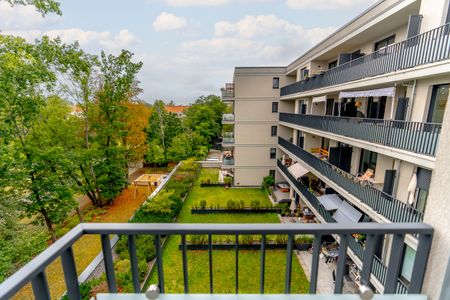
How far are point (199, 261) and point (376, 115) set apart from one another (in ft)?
30.2

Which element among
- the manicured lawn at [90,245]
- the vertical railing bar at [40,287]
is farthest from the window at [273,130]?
the vertical railing bar at [40,287]

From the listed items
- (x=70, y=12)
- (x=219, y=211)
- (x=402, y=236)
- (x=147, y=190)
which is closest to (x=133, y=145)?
(x=147, y=190)

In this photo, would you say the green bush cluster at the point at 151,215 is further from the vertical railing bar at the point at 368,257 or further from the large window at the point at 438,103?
the large window at the point at 438,103

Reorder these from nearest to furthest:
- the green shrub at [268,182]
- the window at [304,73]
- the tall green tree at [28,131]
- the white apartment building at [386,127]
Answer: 1. the white apartment building at [386,127]
2. the tall green tree at [28,131]
3. the window at [304,73]
4. the green shrub at [268,182]

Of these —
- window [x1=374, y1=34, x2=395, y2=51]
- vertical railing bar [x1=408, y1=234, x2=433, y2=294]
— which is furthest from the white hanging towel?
vertical railing bar [x1=408, y1=234, x2=433, y2=294]

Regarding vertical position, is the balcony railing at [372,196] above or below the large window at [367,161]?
below

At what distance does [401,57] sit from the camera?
19.7 ft

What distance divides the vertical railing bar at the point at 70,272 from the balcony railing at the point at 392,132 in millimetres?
6912

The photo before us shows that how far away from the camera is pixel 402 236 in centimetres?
145

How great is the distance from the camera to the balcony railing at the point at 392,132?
519cm

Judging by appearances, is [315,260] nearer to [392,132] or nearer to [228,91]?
[392,132]

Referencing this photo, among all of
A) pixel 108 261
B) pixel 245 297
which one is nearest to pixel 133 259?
pixel 108 261

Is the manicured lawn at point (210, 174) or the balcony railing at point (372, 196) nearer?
the balcony railing at point (372, 196)

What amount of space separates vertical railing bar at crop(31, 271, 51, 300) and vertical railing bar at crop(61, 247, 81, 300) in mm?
127
